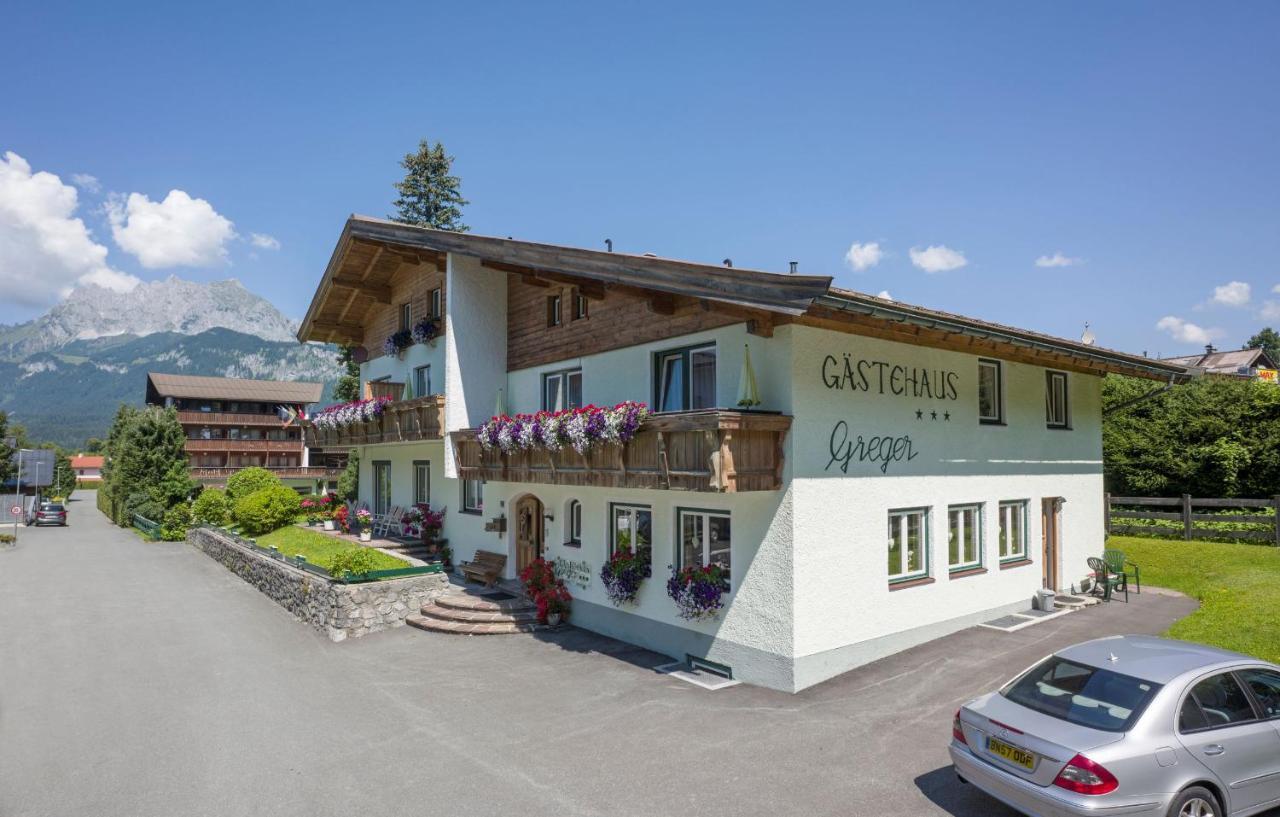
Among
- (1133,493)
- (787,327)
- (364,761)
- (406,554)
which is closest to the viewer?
(364,761)

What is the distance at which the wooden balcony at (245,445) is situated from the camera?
197 feet

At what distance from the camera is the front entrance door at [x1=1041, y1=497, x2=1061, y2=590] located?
1616 cm

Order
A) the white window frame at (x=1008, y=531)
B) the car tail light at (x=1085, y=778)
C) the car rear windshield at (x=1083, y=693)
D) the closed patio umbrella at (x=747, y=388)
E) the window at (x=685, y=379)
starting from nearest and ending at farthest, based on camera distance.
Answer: the car tail light at (x=1085, y=778)
the car rear windshield at (x=1083, y=693)
the closed patio umbrella at (x=747, y=388)
the window at (x=685, y=379)
the white window frame at (x=1008, y=531)

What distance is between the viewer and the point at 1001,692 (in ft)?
23.9

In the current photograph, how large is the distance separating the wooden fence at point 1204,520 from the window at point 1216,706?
55.8ft

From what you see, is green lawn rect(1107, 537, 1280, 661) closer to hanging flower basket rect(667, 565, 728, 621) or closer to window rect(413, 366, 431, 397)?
hanging flower basket rect(667, 565, 728, 621)

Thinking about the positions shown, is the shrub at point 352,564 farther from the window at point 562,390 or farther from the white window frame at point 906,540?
the white window frame at point 906,540

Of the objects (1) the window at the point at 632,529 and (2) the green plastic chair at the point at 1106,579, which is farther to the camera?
(2) the green plastic chair at the point at 1106,579

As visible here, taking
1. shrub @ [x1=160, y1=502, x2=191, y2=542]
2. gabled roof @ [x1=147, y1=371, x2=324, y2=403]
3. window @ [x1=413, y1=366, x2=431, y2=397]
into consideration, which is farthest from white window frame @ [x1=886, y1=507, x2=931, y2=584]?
gabled roof @ [x1=147, y1=371, x2=324, y2=403]

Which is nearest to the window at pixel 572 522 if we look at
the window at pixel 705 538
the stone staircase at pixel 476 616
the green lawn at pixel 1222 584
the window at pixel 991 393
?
the stone staircase at pixel 476 616

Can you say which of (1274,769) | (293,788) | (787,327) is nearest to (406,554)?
(293,788)

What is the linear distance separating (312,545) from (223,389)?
4794 cm

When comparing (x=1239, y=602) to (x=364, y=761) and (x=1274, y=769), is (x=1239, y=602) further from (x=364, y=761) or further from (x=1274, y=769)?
(x=364, y=761)

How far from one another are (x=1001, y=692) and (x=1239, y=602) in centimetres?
1087
